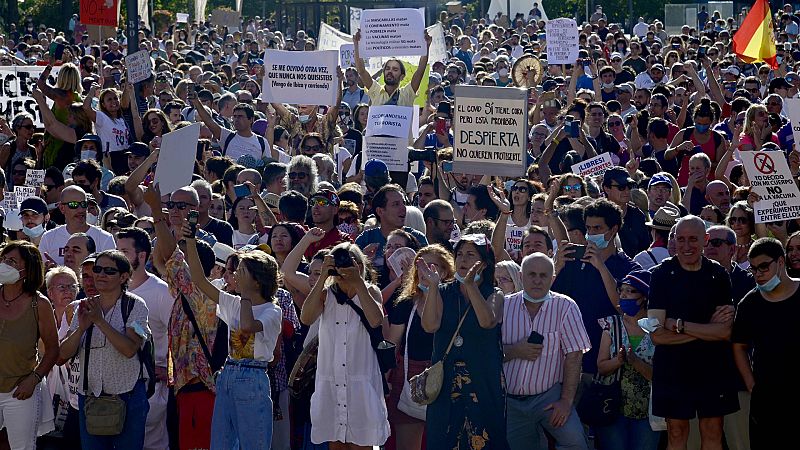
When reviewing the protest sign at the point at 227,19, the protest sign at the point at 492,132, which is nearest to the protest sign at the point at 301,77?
the protest sign at the point at 492,132

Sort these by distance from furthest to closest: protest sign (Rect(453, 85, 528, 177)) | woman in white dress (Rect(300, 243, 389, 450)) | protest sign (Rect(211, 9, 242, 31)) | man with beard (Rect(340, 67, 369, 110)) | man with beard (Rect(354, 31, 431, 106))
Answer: protest sign (Rect(211, 9, 242, 31))
man with beard (Rect(340, 67, 369, 110))
man with beard (Rect(354, 31, 431, 106))
protest sign (Rect(453, 85, 528, 177))
woman in white dress (Rect(300, 243, 389, 450))

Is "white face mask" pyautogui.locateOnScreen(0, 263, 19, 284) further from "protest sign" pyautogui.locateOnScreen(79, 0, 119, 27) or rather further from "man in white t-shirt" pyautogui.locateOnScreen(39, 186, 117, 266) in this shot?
"protest sign" pyautogui.locateOnScreen(79, 0, 119, 27)

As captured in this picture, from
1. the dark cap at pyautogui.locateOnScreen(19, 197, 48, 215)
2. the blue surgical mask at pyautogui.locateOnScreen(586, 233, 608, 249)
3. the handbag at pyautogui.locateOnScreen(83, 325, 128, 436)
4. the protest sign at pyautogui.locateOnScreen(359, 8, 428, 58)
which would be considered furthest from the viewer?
the protest sign at pyautogui.locateOnScreen(359, 8, 428, 58)

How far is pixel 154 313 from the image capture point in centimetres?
870

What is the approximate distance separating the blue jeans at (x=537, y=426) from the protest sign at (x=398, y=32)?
8362mm

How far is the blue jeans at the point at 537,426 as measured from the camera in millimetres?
8156

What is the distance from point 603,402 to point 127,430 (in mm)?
2730

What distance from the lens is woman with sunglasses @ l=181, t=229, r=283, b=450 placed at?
25.8 ft

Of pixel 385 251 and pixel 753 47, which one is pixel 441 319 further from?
pixel 753 47

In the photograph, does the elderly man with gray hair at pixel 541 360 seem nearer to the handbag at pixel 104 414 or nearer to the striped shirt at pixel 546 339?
the striped shirt at pixel 546 339

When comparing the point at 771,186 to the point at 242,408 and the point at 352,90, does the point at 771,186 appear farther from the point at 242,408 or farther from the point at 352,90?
the point at 352,90

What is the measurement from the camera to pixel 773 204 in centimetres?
960

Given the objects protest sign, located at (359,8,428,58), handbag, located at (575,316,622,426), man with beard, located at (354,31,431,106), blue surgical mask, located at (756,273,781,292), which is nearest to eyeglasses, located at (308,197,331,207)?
handbag, located at (575,316,622,426)

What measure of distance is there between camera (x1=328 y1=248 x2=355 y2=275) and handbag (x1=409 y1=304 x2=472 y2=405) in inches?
27.5
